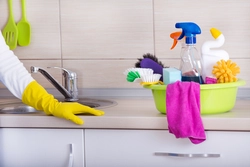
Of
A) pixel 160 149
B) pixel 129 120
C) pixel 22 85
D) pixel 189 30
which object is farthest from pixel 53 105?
pixel 189 30

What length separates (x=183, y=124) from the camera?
56.6 inches

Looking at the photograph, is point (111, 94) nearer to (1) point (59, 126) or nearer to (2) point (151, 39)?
(2) point (151, 39)

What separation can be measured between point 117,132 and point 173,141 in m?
0.19

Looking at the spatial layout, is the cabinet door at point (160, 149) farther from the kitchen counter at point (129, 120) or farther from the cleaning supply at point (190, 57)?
the cleaning supply at point (190, 57)

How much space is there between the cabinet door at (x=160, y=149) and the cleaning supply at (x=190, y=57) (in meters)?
0.19

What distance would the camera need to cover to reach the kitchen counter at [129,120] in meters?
1.49

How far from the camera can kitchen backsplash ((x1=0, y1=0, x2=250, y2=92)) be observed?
194 cm

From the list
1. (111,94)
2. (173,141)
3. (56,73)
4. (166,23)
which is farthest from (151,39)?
(173,141)

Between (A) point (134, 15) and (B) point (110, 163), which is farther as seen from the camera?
(A) point (134, 15)

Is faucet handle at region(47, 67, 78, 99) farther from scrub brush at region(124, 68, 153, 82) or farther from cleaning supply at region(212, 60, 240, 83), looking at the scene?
cleaning supply at region(212, 60, 240, 83)

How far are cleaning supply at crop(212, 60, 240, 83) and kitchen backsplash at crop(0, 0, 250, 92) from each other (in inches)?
16.4

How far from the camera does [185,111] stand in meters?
1.45

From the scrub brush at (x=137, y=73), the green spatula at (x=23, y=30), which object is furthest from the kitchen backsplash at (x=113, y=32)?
the scrub brush at (x=137, y=73)

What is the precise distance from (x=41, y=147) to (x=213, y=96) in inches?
23.8
